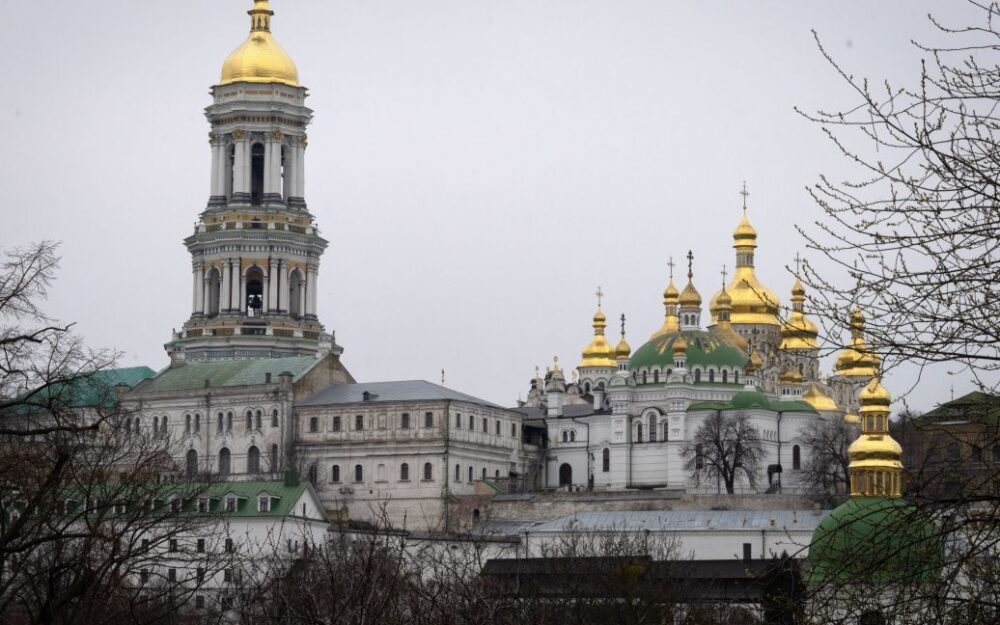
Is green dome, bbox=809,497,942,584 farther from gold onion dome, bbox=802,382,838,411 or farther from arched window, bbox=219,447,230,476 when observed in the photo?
gold onion dome, bbox=802,382,838,411

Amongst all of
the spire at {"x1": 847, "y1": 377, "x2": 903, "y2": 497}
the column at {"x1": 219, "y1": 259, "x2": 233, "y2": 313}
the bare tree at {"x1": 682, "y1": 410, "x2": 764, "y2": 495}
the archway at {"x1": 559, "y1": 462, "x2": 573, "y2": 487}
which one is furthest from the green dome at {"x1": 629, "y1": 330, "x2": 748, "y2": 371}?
the spire at {"x1": 847, "y1": 377, "x2": 903, "y2": 497}

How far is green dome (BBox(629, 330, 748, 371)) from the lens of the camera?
111375 mm

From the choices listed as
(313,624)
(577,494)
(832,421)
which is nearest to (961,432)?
(313,624)

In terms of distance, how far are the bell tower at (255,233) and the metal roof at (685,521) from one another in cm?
2157

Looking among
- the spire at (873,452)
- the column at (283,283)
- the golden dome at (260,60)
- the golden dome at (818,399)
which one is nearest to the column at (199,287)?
the column at (283,283)

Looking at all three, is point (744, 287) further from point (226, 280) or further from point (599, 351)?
point (226, 280)

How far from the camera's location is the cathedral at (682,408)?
106 m

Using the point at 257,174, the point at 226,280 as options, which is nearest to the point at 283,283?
the point at 226,280

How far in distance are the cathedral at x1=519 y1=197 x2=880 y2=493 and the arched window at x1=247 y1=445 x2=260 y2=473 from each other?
552 inches

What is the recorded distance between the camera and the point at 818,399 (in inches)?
4419

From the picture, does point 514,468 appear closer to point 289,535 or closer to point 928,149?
point 289,535

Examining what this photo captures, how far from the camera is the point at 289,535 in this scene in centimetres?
8931

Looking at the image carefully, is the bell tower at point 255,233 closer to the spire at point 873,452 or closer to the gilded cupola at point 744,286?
the gilded cupola at point 744,286

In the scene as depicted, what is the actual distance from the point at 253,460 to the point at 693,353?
21.1 meters
